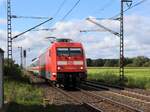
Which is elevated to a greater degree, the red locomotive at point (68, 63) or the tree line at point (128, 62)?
the tree line at point (128, 62)

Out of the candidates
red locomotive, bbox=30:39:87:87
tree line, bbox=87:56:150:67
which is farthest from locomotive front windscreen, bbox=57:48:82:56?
tree line, bbox=87:56:150:67

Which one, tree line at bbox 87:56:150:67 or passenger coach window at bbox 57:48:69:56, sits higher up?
tree line at bbox 87:56:150:67

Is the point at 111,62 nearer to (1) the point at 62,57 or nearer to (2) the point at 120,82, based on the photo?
(2) the point at 120,82

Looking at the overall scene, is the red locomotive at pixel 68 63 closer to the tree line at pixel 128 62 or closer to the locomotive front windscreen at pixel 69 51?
the locomotive front windscreen at pixel 69 51

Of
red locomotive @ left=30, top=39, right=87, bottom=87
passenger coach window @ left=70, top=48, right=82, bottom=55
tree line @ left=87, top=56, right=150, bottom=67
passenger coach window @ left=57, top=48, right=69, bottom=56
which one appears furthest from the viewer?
tree line @ left=87, top=56, right=150, bottom=67

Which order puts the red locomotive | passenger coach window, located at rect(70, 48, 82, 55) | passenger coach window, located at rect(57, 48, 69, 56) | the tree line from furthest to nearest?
the tree line, passenger coach window, located at rect(70, 48, 82, 55), passenger coach window, located at rect(57, 48, 69, 56), the red locomotive

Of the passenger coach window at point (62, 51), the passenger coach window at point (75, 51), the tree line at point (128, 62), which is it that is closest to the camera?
the passenger coach window at point (62, 51)

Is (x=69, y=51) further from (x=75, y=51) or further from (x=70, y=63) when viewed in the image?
(x=70, y=63)

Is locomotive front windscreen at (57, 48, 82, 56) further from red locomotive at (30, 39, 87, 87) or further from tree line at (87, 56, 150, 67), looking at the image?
tree line at (87, 56, 150, 67)

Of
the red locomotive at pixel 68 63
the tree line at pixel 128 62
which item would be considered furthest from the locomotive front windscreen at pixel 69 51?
the tree line at pixel 128 62

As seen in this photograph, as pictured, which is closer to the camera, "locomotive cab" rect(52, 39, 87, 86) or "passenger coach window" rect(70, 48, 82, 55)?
"locomotive cab" rect(52, 39, 87, 86)

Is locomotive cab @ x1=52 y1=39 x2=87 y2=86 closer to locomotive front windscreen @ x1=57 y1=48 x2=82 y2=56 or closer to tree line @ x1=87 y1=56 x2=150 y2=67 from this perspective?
locomotive front windscreen @ x1=57 y1=48 x2=82 y2=56

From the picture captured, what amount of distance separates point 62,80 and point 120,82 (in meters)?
9.61

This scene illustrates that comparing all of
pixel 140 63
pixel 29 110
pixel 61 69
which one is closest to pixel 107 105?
pixel 29 110
